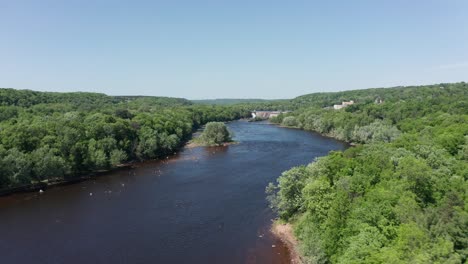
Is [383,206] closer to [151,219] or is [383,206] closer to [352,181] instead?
[352,181]

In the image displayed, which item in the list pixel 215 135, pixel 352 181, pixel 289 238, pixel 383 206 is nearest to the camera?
pixel 383 206

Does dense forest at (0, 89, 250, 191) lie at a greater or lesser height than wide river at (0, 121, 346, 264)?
greater

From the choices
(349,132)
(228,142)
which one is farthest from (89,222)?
(349,132)

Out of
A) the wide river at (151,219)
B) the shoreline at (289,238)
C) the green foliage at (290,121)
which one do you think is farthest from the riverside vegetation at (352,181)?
the green foliage at (290,121)

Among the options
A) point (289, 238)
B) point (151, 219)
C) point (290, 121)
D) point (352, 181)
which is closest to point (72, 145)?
point (151, 219)

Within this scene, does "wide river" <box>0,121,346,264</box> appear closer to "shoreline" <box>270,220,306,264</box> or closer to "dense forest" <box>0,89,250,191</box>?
"shoreline" <box>270,220,306,264</box>

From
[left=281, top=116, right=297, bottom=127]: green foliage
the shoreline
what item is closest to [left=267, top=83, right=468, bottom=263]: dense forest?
the shoreline
